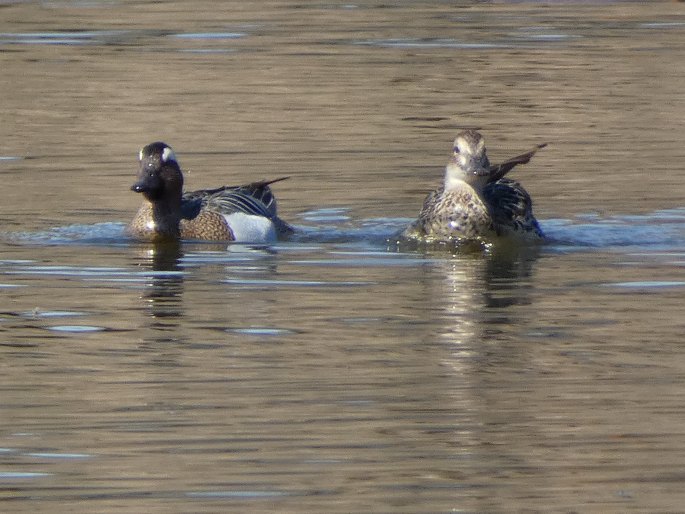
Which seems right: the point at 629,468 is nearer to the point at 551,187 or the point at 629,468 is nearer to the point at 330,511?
the point at 330,511

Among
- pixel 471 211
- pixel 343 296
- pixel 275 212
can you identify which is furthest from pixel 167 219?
pixel 343 296

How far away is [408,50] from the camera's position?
23.8 m

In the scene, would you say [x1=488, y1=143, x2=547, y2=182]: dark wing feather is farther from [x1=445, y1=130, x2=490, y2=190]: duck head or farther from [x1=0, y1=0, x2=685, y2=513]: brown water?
[x1=0, y1=0, x2=685, y2=513]: brown water

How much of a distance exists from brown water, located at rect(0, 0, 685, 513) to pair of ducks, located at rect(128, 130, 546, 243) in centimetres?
28

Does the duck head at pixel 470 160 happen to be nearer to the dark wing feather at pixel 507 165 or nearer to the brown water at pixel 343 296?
the dark wing feather at pixel 507 165

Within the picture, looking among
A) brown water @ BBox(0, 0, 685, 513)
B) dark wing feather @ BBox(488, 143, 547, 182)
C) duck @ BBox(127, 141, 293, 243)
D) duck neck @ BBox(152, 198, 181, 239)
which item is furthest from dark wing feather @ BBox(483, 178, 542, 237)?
duck neck @ BBox(152, 198, 181, 239)

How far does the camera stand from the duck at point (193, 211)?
13.5 m

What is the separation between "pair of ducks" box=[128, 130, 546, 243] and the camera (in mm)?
13133

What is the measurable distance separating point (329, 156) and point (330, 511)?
1028cm

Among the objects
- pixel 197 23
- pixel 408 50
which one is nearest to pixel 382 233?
pixel 408 50

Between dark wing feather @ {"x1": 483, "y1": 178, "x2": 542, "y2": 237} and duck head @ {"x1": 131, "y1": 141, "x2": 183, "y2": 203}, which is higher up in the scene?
duck head @ {"x1": 131, "y1": 141, "x2": 183, "y2": 203}

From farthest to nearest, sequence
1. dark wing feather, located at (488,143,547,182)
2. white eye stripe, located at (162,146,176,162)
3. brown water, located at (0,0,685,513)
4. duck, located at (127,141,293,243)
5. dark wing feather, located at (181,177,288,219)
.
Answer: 1. white eye stripe, located at (162,146,176,162)
2. dark wing feather, located at (181,177,288,219)
3. duck, located at (127,141,293,243)
4. dark wing feather, located at (488,143,547,182)
5. brown water, located at (0,0,685,513)

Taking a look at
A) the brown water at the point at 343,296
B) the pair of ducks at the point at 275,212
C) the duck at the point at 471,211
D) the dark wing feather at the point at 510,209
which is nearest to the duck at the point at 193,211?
the pair of ducks at the point at 275,212

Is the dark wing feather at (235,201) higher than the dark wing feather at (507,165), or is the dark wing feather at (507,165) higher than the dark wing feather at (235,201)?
the dark wing feather at (507,165)
